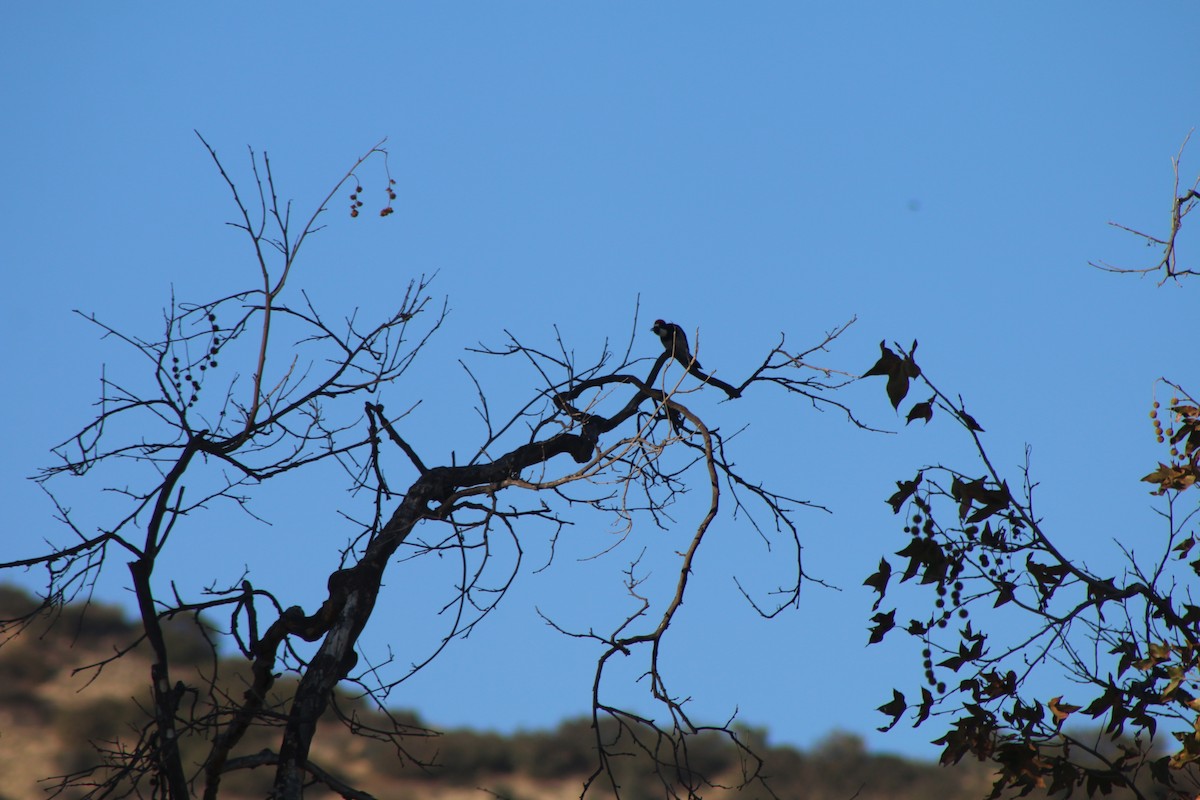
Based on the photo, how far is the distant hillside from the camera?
14.8 metres

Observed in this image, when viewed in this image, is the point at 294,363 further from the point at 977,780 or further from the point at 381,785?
the point at 977,780

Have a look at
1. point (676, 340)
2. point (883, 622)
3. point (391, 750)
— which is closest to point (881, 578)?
point (883, 622)

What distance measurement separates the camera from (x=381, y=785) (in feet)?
49.6

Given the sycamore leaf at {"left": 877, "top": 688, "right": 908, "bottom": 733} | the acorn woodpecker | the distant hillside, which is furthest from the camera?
the distant hillside

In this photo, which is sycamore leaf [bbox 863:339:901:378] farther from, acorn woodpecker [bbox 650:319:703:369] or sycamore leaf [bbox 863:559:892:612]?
acorn woodpecker [bbox 650:319:703:369]

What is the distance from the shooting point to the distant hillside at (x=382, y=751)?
14.8 metres

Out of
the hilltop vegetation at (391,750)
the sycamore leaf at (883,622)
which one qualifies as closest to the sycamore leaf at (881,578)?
the sycamore leaf at (883,622)

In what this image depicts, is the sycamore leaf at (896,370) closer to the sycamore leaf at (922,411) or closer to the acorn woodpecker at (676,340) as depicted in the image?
the sycamore leaf at (922,411)

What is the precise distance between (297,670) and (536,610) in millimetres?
840

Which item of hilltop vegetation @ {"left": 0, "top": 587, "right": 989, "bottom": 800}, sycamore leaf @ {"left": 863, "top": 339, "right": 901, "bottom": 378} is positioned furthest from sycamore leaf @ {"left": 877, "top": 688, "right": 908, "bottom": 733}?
hilltop vegetation @ {"left": 0, "top": 587, "right": 989, "bottom": 800}

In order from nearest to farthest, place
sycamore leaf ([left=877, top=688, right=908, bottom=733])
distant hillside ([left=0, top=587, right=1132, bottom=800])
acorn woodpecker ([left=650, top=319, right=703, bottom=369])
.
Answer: sycamore leaf ([left=877, top=688, right=908, bottom=733]), acorn woodpecker ([left=650, top=319, right=703, bottom=369]), distant hillside ([left=0, top=587, right=1132, bottom=800])

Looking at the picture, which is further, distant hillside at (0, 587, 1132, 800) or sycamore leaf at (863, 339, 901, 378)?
distant hillside at (0, 587, 1132, 800)

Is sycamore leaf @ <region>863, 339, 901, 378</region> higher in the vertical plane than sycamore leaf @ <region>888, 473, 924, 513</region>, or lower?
higher

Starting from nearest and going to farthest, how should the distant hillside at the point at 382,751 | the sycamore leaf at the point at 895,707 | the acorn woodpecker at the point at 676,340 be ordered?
the sycamore leaf at the point at 895,707 → the acorn woodpecker at the point at 676,340 → the distant hillside at the point at 382,751
